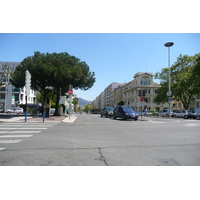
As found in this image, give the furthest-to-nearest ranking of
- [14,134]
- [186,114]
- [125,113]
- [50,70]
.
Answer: [186,114], [50,70], [125,113], [14,134]

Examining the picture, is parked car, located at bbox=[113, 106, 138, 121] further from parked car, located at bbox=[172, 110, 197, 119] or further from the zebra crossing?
parked car, located at bbox=[172, 110, 197, 119]

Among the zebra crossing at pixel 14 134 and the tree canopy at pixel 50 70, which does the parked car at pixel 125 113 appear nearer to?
the tree canopy at pixel 50 70

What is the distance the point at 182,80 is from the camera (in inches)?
1519

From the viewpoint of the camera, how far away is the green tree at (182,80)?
38.0 m

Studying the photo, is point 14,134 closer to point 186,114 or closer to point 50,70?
point 50,70

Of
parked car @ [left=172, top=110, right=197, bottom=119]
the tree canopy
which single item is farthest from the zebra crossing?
parked car @ [left=172, top=110, right=197, bottom=119]

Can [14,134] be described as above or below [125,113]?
below

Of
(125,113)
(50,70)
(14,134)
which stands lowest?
(14,134)


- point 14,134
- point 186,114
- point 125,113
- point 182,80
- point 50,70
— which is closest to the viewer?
point 14,134

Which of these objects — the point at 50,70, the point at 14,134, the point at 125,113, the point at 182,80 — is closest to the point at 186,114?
the point at 182,80

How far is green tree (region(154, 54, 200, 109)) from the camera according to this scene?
125ft

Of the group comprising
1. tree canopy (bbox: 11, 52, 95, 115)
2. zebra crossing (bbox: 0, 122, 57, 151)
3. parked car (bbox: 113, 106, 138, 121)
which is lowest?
zebra crossing (bbox: 0, 122, 57, 151)

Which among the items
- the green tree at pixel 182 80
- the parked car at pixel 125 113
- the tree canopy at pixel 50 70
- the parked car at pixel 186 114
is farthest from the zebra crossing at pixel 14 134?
the green tree at pixel 182 80

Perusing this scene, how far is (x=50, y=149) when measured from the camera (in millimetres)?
5730
